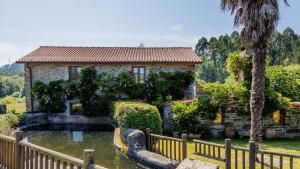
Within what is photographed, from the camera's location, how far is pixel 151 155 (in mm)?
10953

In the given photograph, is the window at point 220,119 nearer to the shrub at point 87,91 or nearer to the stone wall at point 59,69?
the stone wall at point 59,69

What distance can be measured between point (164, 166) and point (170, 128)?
7933mm

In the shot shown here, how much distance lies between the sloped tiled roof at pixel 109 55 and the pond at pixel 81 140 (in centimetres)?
479

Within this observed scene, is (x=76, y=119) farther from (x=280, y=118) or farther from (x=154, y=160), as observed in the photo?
(x=154, y=160)

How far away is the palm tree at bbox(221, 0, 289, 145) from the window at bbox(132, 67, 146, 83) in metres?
12.3

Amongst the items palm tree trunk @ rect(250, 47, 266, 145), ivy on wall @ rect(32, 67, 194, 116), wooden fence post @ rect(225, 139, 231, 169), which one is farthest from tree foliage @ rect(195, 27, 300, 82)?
wooden fence post @ rect(225, 139, 231, 169)

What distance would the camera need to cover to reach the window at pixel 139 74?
23.9 m

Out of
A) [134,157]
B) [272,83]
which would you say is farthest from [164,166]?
[272,83]

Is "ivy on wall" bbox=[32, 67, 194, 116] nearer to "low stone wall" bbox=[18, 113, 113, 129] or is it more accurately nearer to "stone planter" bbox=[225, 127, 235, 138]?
"low stone wall" bbox=[18, 113, 113, 129]

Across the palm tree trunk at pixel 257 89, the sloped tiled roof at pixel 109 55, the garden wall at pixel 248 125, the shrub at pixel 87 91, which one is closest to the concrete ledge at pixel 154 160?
the palm tree trunk at pixel 257 89

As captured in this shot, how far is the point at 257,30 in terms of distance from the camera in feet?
37.9

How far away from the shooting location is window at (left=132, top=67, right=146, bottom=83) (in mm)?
23922

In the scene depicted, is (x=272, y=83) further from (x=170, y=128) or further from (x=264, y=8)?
(x=264, y=8)

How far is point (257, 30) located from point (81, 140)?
987 centimetres
